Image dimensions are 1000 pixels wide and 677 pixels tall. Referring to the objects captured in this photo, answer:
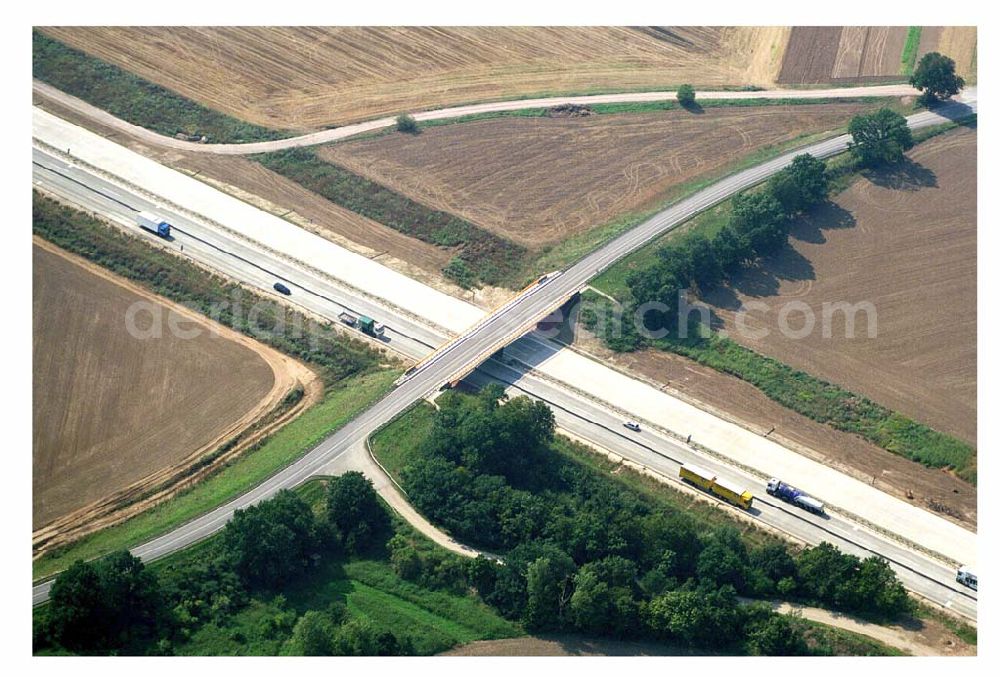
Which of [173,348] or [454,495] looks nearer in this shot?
[454,495]

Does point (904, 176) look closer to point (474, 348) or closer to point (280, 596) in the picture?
point (474, 348)

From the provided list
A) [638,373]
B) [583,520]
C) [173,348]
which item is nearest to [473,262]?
[638,373]

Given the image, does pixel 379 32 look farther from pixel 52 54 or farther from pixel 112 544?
pixel 112 544

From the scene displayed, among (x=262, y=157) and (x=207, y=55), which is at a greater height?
(x=207, y=55)

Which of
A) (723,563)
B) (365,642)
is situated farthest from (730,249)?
(365,642)

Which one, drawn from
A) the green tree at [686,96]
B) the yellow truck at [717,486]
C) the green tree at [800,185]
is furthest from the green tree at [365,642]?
the green tree at [686,96]

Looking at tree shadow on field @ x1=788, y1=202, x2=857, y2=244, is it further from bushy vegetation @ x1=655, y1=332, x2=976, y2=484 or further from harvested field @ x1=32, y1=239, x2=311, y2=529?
harvested field @ x1=32, y1=239, x2=311, y2=529

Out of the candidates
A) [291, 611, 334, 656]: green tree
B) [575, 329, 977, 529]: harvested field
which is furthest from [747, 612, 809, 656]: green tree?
[291, 611, 334, 656]: green tree
